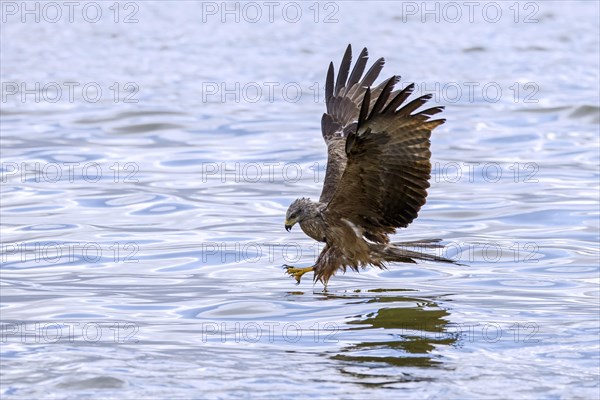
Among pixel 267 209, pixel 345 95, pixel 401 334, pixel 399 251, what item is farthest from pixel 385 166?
pixel 267 209

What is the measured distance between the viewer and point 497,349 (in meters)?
8.16

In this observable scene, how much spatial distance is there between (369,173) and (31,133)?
26.6 feet

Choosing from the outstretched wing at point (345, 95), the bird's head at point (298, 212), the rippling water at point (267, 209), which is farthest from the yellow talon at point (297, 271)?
the outstretched wing at point (345, 95)

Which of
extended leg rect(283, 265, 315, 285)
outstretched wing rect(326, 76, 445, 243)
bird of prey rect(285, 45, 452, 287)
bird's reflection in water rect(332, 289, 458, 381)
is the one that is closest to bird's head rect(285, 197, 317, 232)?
bird of prey rect(285, 45, 452, 287)

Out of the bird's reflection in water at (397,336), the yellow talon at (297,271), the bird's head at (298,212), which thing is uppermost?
the bird's head at (298,212)

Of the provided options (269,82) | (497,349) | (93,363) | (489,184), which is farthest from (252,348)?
(269,82)

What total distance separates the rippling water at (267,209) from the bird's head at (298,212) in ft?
1.86

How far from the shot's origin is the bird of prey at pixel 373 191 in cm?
892

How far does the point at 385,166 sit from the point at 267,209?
3.52 m

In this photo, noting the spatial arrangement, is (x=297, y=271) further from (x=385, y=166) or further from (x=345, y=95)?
(x=345, y=95)

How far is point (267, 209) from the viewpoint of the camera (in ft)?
41.3

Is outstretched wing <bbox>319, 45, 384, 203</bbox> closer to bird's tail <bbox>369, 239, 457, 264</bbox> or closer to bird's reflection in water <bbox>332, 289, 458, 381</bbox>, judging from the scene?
bird's tail <bbox>369, 239, 457, 264</bbox>

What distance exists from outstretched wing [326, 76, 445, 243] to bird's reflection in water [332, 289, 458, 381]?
2.17 feet

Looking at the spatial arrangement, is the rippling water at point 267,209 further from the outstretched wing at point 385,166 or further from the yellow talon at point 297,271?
the outstretched wing at point 385,166
